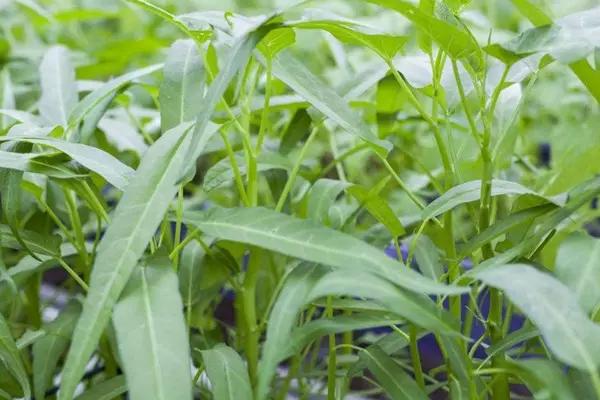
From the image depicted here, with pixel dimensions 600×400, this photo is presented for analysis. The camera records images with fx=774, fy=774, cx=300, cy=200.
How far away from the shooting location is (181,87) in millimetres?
578

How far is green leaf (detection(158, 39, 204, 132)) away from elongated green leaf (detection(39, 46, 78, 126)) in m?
0.13

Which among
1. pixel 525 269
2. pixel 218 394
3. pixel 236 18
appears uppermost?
pixel 236 18

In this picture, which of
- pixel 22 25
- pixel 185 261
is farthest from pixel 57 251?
pixel 22 25

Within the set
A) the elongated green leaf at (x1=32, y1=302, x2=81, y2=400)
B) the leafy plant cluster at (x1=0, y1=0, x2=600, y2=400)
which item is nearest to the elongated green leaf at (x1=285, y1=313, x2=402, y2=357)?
the leafy plant cluster at (x1=0, y1=0, x2=600, y2=400)

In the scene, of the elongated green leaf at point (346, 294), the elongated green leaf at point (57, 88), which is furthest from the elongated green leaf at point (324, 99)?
the elongated green leaf at point (57, 88)

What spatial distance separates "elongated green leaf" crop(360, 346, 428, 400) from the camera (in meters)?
0.50

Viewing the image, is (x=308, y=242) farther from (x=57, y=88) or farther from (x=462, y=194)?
(x=57, y=88)

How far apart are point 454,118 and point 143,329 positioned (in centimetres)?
49

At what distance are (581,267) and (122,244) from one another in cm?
26

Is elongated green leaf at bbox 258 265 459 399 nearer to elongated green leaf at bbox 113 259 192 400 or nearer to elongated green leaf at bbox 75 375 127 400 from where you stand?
elongated green leaf at bbox 113 259 192 400

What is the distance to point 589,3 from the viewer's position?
5.57ft

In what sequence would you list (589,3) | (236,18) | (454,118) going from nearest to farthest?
(236,18), (454,118), (589,3)

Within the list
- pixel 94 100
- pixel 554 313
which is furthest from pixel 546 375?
pixel 94 100

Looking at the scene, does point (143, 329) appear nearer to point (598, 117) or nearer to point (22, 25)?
point (598, 117)
